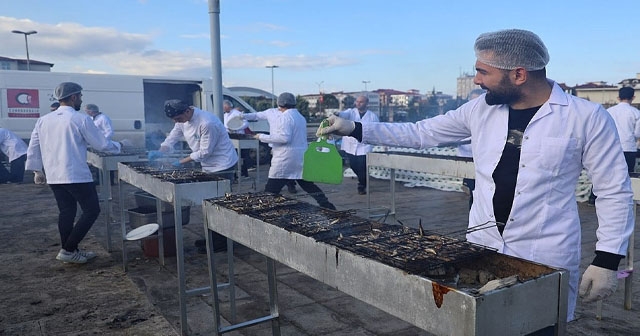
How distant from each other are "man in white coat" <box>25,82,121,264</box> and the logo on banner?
22.7 ft

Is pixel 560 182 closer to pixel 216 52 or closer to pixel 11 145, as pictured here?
pixel 216 52

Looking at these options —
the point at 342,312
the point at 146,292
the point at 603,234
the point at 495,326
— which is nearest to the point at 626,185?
the point at 603,234

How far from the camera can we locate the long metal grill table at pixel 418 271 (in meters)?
1.47

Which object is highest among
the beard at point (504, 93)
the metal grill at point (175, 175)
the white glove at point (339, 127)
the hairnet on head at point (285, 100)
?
the hairnet on head at point (285, 100)

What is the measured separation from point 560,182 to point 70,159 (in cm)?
458

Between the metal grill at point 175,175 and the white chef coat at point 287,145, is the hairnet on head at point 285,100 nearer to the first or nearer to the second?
the white chef coat at point 287,145

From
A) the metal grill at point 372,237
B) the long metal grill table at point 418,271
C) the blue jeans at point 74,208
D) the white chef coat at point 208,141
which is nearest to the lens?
the long metal grill table at point 418,271

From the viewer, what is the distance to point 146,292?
4.53 m

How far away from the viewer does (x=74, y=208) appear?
5.33 metres

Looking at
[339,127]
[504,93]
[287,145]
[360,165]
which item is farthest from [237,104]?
[504,93]

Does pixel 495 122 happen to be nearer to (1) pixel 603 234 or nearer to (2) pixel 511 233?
(2) pixel 511 233

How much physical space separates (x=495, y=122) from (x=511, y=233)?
1.69 feet

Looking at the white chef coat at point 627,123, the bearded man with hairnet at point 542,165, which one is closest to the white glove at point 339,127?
the bearded man with hairnet at point 542,165

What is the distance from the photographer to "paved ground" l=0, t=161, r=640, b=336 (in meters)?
3.75
